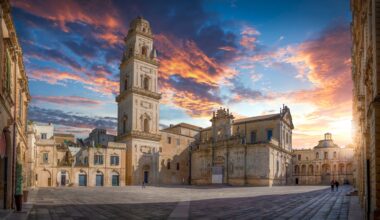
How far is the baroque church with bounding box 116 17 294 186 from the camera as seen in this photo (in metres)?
59.6

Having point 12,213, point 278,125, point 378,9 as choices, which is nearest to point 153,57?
point 278,125

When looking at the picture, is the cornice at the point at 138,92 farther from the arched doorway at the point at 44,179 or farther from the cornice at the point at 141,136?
the arched doorway at the point at 44,179

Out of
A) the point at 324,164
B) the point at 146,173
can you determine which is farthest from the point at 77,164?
the point at 324,164

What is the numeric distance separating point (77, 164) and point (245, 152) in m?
26.2

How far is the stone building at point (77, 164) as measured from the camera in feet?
178

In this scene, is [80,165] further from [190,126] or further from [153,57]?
[190,126]

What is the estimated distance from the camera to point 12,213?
16.8 m

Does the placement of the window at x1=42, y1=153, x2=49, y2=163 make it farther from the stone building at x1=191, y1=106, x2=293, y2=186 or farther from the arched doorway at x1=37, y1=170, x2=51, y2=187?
the stone building at x1=191, y1=106, x2=293, y2=186

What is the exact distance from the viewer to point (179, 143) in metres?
69.4

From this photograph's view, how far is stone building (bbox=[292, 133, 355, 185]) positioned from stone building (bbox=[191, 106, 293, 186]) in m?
30.2

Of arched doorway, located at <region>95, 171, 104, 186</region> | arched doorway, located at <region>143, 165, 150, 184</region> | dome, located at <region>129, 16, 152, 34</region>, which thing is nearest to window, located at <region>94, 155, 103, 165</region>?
arched doorway, located at <region>95, 171, 104, 186</region>

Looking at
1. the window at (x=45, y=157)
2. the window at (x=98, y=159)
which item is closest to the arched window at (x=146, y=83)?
the window at (x=98, y=159)

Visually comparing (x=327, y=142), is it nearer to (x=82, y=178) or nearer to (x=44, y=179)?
(x=82, y=178)

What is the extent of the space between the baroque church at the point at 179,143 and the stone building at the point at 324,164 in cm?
3145
